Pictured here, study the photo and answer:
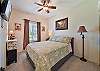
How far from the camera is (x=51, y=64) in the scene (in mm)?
2430

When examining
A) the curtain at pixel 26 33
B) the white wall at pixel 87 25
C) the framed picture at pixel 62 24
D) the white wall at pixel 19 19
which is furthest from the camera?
the curtain at pixel 26 33

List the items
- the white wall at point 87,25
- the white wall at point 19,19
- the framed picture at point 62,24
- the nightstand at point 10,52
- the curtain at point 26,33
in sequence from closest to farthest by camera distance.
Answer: the nightstand at point 10,52 < the white wall at point 87,25 < the white wall at point 19,19 < the framed picture at point 62,24 < the curtain at point 26,33

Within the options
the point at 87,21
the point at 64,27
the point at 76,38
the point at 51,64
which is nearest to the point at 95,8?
the point at 87,21

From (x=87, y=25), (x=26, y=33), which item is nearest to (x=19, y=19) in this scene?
(x=26, y=33)

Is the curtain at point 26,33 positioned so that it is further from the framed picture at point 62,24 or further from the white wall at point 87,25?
the white wall at point 87,25

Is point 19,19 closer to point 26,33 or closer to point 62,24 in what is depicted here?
point 26,33

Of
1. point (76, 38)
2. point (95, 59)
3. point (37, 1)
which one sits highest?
point (37, 1)

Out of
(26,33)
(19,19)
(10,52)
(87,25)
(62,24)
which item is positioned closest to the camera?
(10,52)

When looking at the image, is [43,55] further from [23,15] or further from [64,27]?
[23,15]

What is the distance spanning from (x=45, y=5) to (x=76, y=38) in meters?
2.16

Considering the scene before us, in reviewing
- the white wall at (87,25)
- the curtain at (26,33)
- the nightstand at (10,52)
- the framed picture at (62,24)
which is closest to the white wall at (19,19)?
the curtain at (26,33)

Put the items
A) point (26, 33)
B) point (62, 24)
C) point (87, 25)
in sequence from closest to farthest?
point (87, 25), point (62, 24), point (26, 33)

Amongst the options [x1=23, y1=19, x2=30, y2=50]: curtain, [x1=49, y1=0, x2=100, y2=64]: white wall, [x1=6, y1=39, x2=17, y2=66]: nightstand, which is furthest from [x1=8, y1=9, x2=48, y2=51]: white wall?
[x1=49, y1=0, x2=100, y2=64]: white wall

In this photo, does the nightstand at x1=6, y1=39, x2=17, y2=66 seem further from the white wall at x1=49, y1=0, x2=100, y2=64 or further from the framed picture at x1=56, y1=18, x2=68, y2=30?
the framed picture at x1=56, y1=18, x2=68, y2=30
